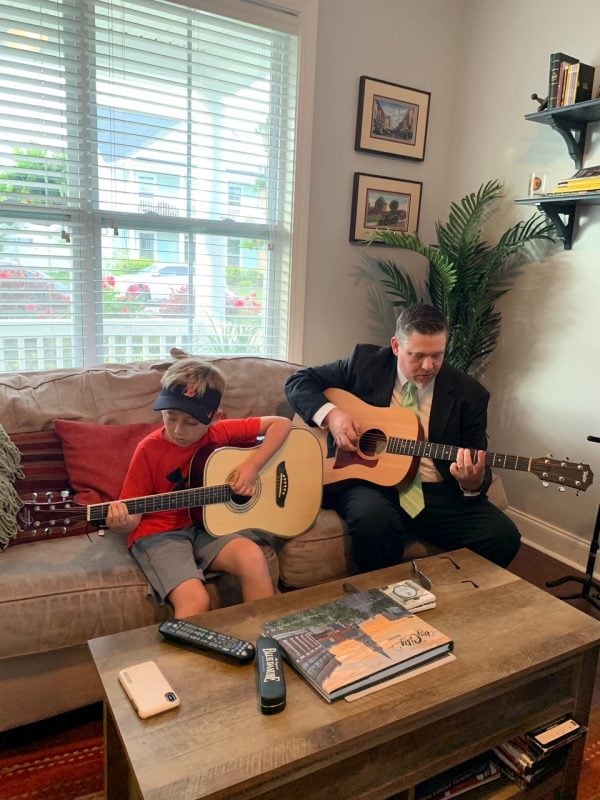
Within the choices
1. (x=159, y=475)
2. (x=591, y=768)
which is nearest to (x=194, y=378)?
(x=159, y=475)

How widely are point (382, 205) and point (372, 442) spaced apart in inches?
56.2

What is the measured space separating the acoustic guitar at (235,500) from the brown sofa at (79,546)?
0.13 feet

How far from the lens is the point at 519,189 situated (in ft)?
9.20

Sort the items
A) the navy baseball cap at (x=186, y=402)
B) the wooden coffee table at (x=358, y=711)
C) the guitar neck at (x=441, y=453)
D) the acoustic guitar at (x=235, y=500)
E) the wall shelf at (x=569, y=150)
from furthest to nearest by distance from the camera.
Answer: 1. the wall shelf at (x=569, y=150)
2. the guitar neck at (x=441, y=453)
3. the navy baseball cap at (x=186, y=402)
4. the acoustic guitar at (x=235, y=500)
5. the wooden coffee table at (x=358, y=711)

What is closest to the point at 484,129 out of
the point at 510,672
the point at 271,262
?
the point at 271,262

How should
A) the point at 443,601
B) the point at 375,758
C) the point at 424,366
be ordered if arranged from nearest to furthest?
the point at 375,758
the point at 443,601
the point at 424,366

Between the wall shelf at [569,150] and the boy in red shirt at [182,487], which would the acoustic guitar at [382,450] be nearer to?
the boy in red shirt at [182,487]

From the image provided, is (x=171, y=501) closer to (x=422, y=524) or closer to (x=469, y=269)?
(x=422, y=524)

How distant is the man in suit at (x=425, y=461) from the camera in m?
1.91

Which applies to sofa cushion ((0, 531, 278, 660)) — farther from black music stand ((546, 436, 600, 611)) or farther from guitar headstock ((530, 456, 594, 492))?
black music stand ((546, 436, 600, 611))

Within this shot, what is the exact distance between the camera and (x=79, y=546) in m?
1.73

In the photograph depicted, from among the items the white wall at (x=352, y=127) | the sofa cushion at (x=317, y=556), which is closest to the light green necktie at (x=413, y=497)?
the sofa cushion at (x=317, y=556)

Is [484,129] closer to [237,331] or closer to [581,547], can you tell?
[237,331]

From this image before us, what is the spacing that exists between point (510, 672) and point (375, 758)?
1.05ft
